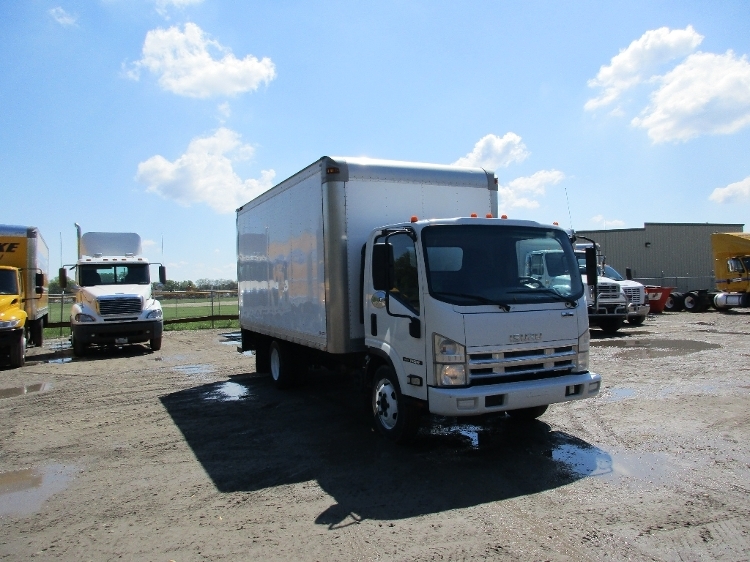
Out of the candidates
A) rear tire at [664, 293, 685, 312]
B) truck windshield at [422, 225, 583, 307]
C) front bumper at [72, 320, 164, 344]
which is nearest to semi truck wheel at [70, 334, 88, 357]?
front bumper at [72, 320, 164, 344]

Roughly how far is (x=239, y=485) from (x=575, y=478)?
126 inches

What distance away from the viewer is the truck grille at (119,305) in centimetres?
1664

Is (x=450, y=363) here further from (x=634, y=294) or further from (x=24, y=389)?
(x=634, y=294)

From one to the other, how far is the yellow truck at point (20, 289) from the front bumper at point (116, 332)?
1.45 m

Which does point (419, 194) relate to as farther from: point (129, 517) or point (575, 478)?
point (129, 517)

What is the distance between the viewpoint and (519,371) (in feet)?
19.8

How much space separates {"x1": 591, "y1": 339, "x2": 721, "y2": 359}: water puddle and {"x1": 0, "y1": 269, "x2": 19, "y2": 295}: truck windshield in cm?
1515

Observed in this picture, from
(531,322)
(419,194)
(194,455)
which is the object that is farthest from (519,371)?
(194,455)

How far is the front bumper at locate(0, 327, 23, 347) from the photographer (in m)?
14.0

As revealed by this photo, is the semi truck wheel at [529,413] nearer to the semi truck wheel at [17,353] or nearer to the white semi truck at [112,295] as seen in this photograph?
the semi truck wheel at [17,353]

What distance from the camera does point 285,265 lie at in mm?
9258

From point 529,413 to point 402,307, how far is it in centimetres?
259

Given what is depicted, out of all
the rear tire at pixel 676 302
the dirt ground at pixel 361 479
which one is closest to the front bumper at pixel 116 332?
the dirt ground at pixel 361 479

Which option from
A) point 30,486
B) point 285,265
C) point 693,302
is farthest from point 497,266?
point 693,302
